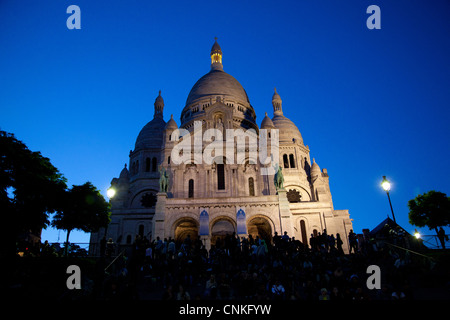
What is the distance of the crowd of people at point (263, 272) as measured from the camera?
13258mm

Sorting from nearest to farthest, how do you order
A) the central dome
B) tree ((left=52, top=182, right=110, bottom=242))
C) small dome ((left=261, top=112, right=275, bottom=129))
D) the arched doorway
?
1. tree ((left=52, top=182, right=110, bottom=242))
2. the arched doorway
3. small dome ((left=261, top=112, right=275, bottom=129))
4. the central dome

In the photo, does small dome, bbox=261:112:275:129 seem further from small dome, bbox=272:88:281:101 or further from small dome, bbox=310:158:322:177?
small dome, bbox=272:88:281:101

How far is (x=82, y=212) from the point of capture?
27.0 meters

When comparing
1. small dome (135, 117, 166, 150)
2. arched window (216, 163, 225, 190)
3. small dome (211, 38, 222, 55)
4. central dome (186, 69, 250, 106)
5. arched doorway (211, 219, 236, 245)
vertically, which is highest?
small dome (211, 38, 222, 55)

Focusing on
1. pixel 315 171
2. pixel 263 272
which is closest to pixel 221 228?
pixel 263 272

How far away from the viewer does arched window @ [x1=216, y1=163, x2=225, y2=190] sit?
3559cm

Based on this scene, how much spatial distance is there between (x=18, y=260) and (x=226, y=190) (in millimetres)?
20734

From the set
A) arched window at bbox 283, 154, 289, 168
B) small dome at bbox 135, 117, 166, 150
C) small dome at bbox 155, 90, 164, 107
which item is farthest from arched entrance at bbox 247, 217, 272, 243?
small dome at bbox 155, 90, 164, 107

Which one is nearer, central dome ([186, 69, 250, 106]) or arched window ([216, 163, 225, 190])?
arched window ([216, 163, 225, 190])

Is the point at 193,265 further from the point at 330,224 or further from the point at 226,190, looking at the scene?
the point at 330,224

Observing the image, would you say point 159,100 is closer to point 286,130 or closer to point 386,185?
point 286,130

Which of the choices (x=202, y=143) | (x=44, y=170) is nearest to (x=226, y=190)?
(x=202, y=143)

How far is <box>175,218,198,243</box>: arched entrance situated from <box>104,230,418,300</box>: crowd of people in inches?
387
